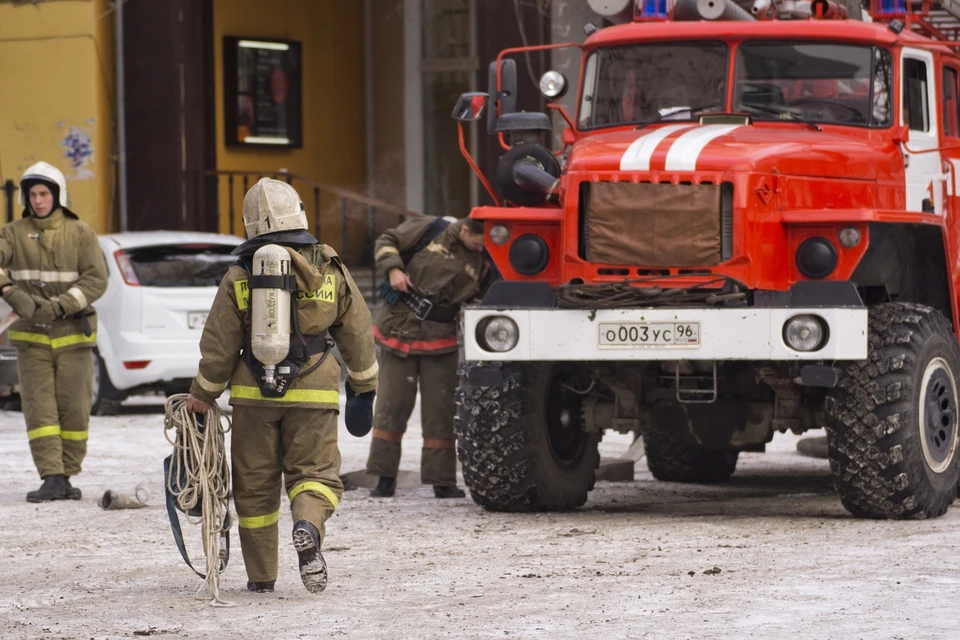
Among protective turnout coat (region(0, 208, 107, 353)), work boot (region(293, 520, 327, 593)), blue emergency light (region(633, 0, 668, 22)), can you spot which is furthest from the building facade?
Answer: work boot (region(293, 520, 327, 593))

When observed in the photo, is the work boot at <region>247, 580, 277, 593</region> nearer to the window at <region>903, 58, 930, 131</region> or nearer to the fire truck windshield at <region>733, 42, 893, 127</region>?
the fire truck windshield at <region>733, 42, 893, 127</region>

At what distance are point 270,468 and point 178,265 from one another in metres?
8.72

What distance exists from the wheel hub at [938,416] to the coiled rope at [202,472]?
11.4 feet

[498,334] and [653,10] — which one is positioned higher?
[653,10]

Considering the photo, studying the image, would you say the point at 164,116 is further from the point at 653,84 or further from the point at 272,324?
the point at 272,324

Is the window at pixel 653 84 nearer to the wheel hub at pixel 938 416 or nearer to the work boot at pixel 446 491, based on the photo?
the wheel hub at pixel 938 416

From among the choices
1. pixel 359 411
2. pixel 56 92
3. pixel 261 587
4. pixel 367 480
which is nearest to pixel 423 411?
pixel 367 480

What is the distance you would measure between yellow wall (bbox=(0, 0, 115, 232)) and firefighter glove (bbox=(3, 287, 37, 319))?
9.40 meters

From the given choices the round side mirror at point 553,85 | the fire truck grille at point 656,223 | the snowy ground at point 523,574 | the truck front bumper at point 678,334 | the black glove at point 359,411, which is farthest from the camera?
the round side mirror at point 553,85

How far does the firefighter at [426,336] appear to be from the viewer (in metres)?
10.7

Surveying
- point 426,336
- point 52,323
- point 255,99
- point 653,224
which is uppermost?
point 255,99

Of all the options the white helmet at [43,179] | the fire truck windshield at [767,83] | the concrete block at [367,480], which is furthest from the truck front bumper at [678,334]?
the white helmet at [43,179]

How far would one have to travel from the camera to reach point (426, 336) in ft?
35.3

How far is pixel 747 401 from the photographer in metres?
9.55
